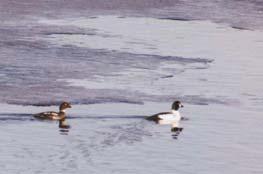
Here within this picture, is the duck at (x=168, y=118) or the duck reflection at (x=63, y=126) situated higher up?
the duck at (x=168, y=118)

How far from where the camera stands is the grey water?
76.2ft

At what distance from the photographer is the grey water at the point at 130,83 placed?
23.2m

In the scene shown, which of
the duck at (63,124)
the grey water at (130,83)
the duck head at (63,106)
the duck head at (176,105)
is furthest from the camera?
the duck head at (176,105)

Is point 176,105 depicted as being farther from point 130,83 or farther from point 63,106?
point 130,83

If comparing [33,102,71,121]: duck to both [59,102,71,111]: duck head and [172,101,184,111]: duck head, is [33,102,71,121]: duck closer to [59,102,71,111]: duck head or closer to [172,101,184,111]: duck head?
[59,102,71,111]: duck head

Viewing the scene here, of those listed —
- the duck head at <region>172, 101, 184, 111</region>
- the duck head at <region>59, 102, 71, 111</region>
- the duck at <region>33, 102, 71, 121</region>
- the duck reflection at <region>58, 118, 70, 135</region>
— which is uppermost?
the duck head at <region>172, 101, 184, 111</region>

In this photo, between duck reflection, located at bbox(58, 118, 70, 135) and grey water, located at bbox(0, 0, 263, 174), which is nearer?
grey water, located at bbox(0, 0, 263, 174)

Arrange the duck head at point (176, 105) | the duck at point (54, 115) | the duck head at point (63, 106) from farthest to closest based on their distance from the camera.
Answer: the duck head at point (176, 105) < the duck head at point (63, 106) < the duck at point (54, 115)

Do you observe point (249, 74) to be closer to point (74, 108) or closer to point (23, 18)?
point (74, 108)

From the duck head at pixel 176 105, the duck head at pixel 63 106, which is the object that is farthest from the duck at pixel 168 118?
the duck head at pixel 63 106

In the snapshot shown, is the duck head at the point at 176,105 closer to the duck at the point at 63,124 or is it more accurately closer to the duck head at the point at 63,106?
the duck head at the point at 63,106

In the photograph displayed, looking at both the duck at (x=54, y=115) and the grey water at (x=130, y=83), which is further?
the duck at (x=54, y=115)

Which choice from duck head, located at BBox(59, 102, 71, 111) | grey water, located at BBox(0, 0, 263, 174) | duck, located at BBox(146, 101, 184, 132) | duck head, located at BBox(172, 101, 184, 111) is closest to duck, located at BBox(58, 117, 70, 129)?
grey water, located at BBox(0, 0, 263, 174)

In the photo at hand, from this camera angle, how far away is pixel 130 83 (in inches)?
1228
